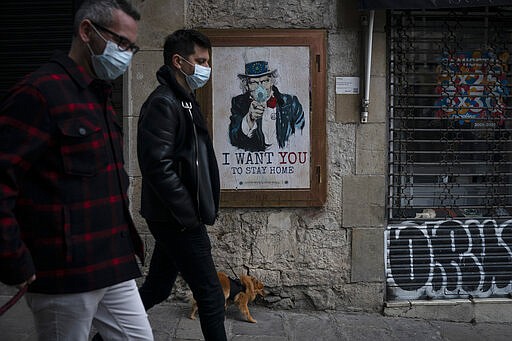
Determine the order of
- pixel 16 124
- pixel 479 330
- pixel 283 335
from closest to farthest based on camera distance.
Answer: pixel 16 124 → pixel 283 335 → pixel 479 330

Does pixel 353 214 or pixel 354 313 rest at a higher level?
pixel 353 214

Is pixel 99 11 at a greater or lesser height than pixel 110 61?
greater

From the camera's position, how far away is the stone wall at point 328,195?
4738 mm

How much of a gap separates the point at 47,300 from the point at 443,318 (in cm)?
352

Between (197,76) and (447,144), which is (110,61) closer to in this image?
(197,76)

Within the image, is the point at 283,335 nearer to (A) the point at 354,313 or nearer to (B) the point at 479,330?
(A) the point at 354,313

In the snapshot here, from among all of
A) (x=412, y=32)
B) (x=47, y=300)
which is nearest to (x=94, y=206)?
(x=47, y=300)

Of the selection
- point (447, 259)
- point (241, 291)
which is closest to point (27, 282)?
point (241, 291)

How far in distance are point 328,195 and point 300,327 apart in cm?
103

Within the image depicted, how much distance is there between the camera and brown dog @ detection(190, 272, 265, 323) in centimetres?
451

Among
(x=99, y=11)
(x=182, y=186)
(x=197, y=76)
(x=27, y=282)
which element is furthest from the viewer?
(x=197, y=76)

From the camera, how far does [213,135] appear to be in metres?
4.74

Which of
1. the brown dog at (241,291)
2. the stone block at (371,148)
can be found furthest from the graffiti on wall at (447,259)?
the brown dog at (241,291)

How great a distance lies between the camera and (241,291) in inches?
181
